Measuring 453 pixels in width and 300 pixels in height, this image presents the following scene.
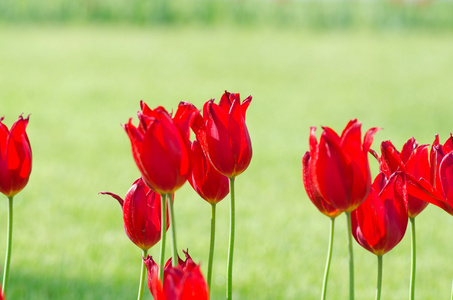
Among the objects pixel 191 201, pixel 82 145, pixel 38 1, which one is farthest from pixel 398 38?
pixel 191 201

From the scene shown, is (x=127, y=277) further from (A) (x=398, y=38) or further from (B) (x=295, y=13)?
(B) (x=295, y=13)

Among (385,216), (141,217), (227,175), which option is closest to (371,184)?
(385,216)

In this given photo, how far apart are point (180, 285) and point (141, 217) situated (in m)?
0.26

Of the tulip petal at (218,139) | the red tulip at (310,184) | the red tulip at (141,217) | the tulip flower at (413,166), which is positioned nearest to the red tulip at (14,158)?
the red tulip at (141,217)

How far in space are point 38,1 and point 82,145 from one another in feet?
24.3

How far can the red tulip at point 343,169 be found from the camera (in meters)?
0.82

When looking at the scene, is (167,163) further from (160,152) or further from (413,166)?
(413,166)

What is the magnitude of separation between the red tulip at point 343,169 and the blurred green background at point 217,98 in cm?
23

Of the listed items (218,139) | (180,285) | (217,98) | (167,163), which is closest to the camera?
(180,285)

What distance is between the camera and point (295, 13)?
1284cm

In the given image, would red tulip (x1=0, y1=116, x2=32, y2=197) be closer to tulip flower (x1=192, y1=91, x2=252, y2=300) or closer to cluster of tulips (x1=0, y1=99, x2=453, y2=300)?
cluster of tulips (x1=0, y1=99, x2=453, y2=300)

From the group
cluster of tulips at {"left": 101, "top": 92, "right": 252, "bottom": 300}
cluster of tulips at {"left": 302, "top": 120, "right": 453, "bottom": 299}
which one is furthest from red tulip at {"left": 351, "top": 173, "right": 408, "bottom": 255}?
cluster of tulips at {"left": 101, "top": 92, "right": 252, "bottom": 300}

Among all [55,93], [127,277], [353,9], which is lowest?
[127,277]

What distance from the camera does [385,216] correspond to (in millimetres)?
904
